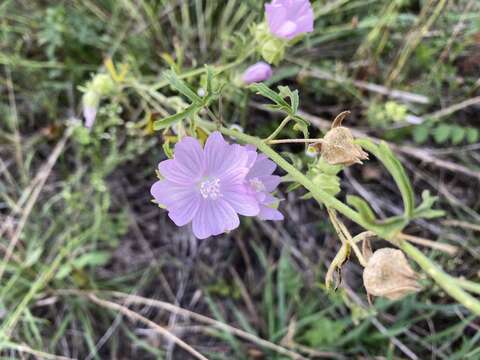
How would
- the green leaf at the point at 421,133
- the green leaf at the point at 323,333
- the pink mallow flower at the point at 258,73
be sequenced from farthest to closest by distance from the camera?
the green leaf at the point at 421,133
the green leaf at the point at 323,333
the pink mallow flower at the point at 258,73

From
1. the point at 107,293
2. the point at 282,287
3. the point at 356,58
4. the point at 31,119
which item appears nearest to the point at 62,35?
the point at 31,119

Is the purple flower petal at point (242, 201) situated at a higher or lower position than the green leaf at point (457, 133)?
higher

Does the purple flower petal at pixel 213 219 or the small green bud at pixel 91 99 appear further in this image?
the small green bud at pixel 91 99

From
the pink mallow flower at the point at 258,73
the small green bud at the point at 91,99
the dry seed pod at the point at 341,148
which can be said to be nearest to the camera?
the dry seed pod at the point at 341,148

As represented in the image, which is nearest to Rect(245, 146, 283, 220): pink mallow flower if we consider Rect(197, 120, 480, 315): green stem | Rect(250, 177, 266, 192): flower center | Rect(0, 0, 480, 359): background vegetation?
Rect(250, 177, 266, 192): flower center

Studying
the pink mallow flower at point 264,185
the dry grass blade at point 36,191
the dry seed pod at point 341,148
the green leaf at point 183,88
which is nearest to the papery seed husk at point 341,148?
the dry seed pod at point 341,148

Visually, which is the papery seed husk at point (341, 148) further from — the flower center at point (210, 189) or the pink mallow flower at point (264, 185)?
the flower center at point (210, 189)

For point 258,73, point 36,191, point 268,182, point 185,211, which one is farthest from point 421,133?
point 36,191

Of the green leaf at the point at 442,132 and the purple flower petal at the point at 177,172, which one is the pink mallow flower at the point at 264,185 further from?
the green leaf at the point at 442,132

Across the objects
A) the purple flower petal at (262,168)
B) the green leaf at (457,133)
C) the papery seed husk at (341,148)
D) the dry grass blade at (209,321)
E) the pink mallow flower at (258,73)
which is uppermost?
the pink mallow flower at (258,73)
